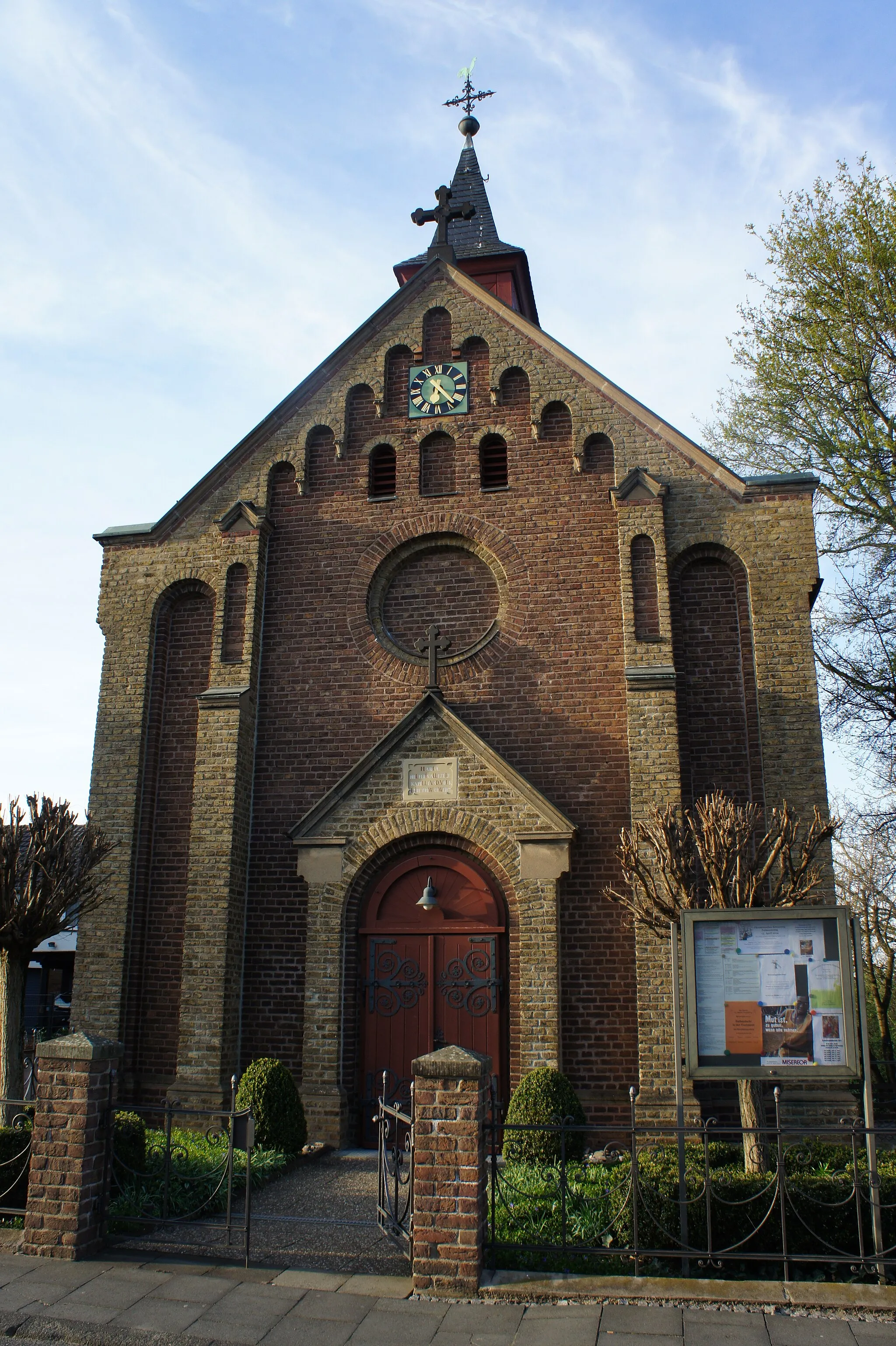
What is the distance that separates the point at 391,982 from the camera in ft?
39.5

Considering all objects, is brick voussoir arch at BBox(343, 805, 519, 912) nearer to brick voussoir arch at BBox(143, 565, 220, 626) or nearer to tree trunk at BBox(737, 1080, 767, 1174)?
tree trunk at BBox(737, 1080, 767, 1174)

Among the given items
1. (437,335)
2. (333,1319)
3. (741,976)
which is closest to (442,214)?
(437,335)

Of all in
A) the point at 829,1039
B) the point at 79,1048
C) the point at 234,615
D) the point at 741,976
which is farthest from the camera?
the point at 234,615

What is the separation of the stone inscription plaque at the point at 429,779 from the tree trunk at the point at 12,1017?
4644 mm

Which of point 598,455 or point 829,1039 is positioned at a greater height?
point 598,455

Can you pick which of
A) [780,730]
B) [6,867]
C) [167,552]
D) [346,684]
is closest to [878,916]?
[780,730]

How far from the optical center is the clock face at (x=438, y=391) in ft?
47.1

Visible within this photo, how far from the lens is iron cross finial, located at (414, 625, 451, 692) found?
12.6 meters

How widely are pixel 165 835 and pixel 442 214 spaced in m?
10.1

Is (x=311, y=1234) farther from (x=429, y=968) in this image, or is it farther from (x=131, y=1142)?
(x=429, y=968)

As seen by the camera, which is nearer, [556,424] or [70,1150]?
[70,1150]

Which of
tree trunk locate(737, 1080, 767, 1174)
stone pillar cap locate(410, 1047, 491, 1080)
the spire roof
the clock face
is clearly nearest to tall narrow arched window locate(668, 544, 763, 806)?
tree trunk locate(737, 1080, 767, 1174)

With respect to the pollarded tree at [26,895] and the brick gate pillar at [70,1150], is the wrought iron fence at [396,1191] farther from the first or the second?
the pollarded tree at [26,895]

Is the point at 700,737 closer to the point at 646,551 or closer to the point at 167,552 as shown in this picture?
the point at 646,551
